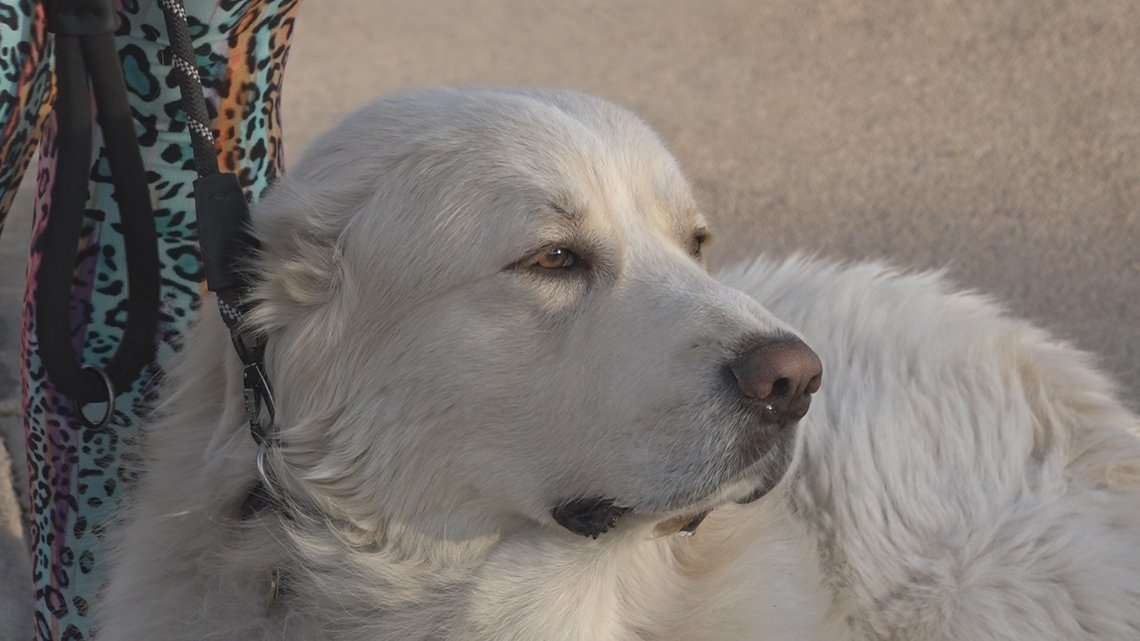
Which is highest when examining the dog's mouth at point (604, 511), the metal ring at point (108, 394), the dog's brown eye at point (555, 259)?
the dog's brown eye at point (555, 259)

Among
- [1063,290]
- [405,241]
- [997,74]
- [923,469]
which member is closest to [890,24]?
[997,74]

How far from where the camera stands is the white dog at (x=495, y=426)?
2.44m

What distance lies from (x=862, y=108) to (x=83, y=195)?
6.06 meters

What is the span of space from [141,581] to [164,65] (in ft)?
3.80

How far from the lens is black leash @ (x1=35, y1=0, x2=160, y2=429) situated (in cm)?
281

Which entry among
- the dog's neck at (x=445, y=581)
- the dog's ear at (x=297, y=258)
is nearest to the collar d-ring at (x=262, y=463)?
the dog's neck at (x=445, y=581)

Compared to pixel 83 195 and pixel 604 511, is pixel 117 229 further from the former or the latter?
pixel 604 511

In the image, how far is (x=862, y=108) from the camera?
8148 millimetres

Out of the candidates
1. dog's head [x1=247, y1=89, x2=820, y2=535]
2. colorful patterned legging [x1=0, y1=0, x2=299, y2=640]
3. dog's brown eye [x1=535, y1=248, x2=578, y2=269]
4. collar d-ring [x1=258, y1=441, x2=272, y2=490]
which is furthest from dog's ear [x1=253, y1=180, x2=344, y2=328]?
colorful patterned legging [x1=0, y1=0, x2=299, y2=640]

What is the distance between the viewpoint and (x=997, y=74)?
8.31 meters

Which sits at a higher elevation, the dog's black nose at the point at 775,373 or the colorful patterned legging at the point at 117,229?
the dog's black nose at the point at 775,373

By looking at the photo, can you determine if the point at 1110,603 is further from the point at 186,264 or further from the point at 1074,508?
the point at 186,264

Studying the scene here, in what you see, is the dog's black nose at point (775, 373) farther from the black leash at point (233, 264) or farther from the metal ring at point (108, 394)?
the metal ring at point (108, 394)

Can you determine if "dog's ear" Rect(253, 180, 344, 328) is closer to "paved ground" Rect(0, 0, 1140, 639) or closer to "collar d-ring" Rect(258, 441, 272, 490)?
"collar d-ring" Rect(258, 441, 272, 490)
